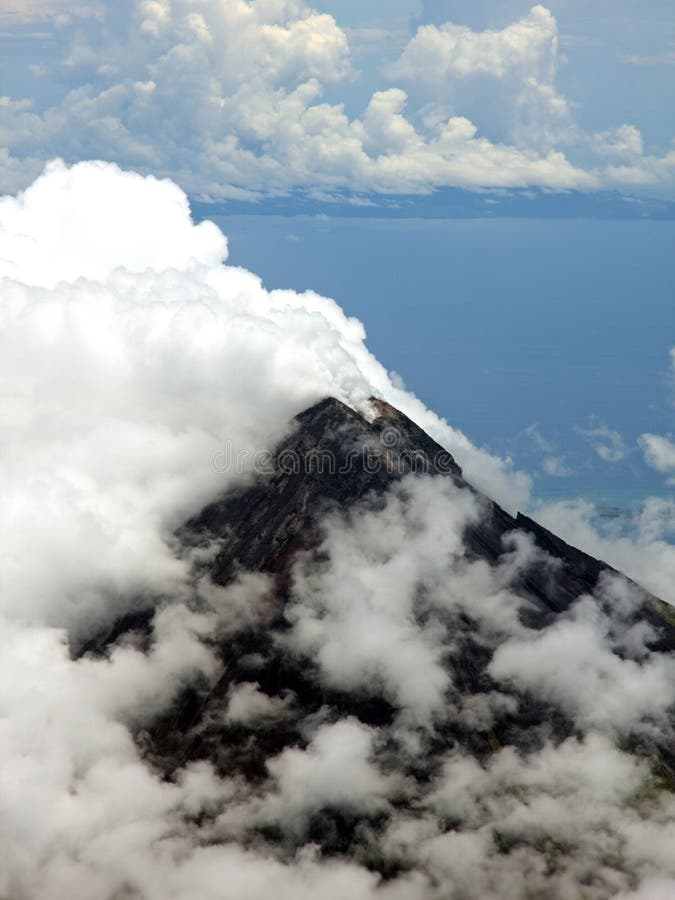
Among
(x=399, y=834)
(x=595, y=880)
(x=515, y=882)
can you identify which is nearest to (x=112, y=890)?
(x=399, y=834)

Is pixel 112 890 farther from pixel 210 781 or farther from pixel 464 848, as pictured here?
pixel 464 848

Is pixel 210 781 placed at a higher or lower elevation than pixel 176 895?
higher

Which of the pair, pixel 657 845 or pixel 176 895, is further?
pixel 657 845

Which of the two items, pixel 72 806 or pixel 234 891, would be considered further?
pixel 72 806

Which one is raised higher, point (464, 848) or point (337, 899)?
point (464, 848)

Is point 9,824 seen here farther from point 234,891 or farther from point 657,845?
point 657,845

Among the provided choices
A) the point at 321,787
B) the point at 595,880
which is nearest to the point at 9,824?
the point at 321,787

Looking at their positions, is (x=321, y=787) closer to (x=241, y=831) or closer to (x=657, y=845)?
(x=241, y=831)

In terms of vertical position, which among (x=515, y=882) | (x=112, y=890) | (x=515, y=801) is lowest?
(x=112, y=890)
